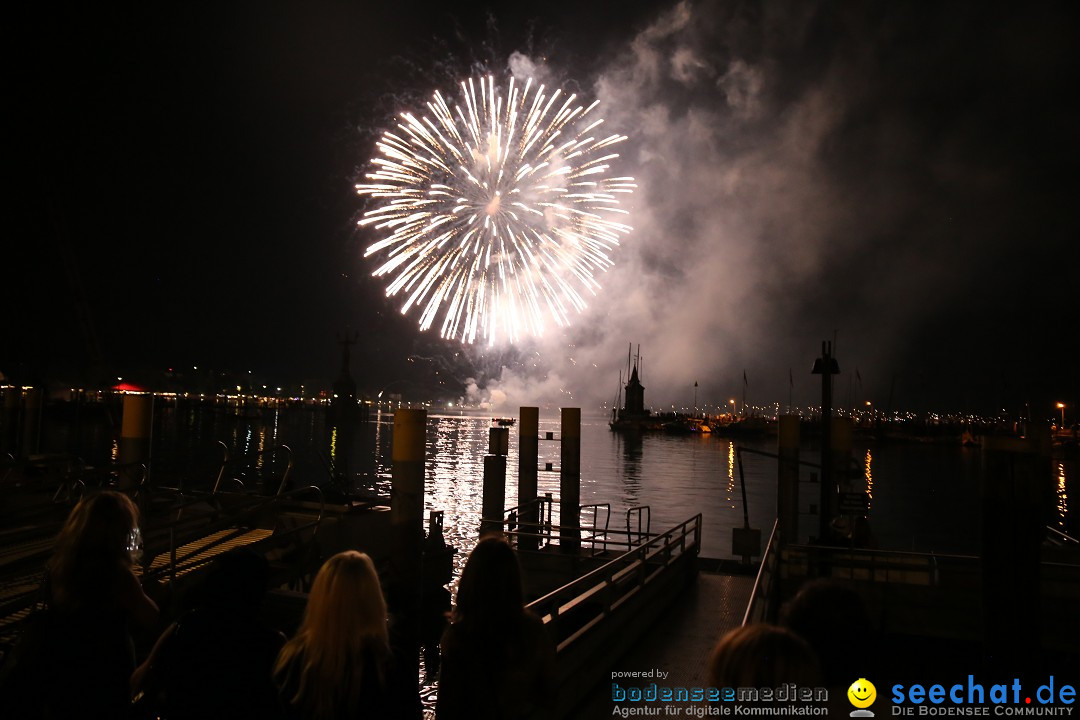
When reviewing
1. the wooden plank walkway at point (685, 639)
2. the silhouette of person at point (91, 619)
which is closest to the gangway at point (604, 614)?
the wooden plank walkway at point (685, 639)

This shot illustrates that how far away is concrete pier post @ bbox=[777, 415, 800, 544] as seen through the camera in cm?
2050

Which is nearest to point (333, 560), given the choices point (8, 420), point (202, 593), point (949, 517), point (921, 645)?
point (202, 593)

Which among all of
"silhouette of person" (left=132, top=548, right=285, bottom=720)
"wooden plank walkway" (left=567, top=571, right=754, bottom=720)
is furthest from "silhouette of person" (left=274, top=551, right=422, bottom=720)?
"wooden plank walkway" (left=567, top=571, right=754, bottom=720)

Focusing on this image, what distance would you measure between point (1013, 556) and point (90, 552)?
9.63 metres

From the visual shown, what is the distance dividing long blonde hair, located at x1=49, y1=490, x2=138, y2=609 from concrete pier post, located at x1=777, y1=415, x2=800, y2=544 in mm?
18592

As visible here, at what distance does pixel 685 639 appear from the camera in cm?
1088

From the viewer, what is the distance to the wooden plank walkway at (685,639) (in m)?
8.88

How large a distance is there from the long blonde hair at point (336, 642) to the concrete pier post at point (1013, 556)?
8399 mm

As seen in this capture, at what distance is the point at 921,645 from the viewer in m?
13.2

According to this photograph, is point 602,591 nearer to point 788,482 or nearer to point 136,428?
point 788,482

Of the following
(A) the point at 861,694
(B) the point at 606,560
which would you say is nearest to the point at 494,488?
(B) the point at 606,560

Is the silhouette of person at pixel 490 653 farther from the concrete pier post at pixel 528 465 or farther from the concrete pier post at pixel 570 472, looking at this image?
the concrete pier post at pixel 570 472

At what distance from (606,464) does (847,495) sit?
2631 inches

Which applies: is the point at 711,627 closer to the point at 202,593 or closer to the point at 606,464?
the point at 202,593
